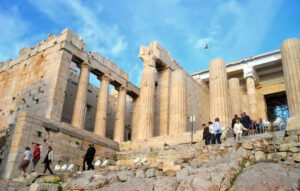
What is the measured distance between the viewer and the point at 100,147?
1925cm

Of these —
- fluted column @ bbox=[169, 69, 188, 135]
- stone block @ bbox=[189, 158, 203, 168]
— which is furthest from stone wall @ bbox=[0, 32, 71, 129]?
stone block @ bbox=[189, 158, 203, 168]

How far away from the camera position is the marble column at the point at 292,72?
62.2 ft

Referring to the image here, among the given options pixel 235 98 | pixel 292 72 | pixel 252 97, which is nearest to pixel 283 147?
pixel 292 72

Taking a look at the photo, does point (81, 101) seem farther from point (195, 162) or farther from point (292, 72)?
point (292, 72)

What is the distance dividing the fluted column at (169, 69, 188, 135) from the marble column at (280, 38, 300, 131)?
296 inches

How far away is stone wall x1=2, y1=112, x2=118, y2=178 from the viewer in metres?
13.9

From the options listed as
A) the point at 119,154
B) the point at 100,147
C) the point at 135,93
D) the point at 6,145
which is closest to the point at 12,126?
the point at 6,145

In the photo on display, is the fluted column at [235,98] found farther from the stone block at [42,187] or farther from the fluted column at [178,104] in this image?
the stone block at [42,187]

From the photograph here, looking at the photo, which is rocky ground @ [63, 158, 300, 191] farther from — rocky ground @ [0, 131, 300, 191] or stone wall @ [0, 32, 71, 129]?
stone wall @ [0, 32, 71, 129]

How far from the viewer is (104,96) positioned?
24.5m

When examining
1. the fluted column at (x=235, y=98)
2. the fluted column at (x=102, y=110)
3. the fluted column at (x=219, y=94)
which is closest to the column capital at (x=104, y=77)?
the fluted column at (x=102, y=110)

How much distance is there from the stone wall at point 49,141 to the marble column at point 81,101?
2522 mm

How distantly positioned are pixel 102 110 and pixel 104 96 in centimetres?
131

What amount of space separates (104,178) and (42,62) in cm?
1524
